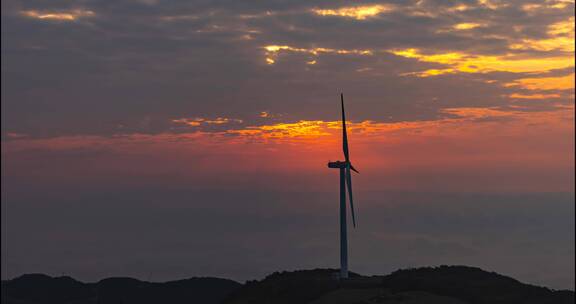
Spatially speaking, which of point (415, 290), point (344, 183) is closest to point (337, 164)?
point (344, 183)

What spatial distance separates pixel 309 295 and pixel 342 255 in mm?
7742

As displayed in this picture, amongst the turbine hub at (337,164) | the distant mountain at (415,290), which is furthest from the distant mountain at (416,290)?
the turbine hub at (337,164)

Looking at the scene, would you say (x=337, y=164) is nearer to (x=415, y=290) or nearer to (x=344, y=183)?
(x=344, y=183)

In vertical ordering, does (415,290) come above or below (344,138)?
below

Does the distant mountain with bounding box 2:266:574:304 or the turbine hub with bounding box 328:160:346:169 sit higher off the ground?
the turbine hub with bounding box 328:160:346:169

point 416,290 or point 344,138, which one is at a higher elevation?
point 344,138

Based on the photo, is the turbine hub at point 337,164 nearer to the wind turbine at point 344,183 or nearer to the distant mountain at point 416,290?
the wind turbine at point 344,183

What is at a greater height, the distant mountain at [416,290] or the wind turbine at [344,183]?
the wind turbine at [344,183]

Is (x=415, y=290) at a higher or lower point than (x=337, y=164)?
lower

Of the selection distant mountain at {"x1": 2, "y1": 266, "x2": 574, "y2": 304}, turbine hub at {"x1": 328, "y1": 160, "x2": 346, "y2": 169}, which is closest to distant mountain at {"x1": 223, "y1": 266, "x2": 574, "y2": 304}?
distant mountain at {"x1": 2, "y1": 266, "x2": 574, "y2": 304}

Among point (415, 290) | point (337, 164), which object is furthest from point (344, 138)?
point (415, 290)

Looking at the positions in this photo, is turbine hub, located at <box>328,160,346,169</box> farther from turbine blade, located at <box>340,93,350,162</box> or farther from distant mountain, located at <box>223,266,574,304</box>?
distant mountain, located at <box>223,266,574,304</box>

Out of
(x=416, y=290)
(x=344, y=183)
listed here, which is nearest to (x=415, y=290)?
(x=416, y=290)

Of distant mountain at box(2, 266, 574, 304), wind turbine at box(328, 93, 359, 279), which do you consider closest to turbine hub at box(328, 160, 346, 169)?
wind turbine at box(328, 93, 359, 279)
